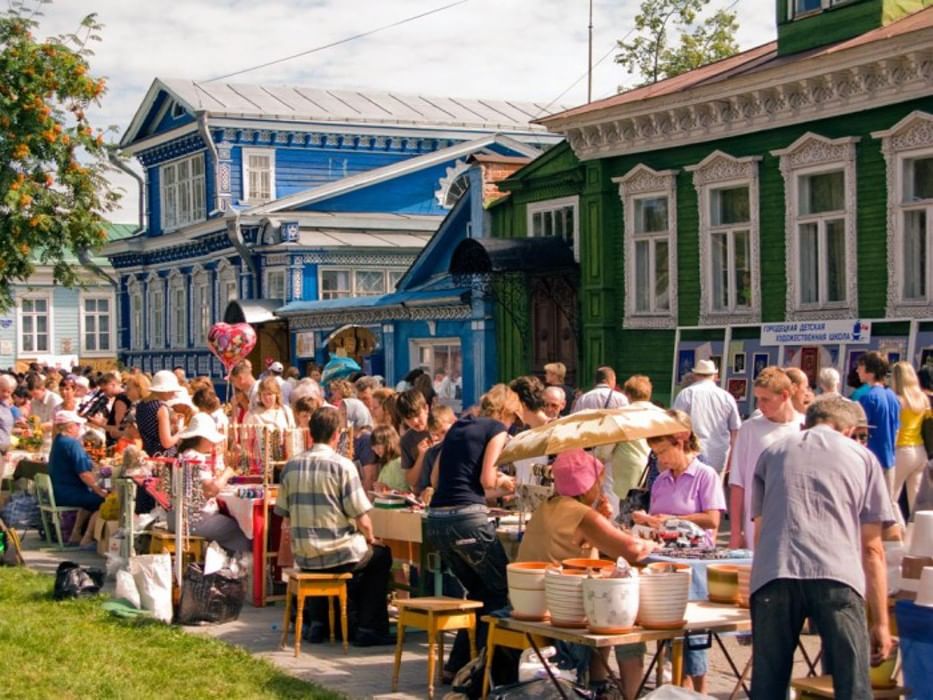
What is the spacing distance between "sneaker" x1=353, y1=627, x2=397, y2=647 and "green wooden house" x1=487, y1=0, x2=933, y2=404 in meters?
8.00

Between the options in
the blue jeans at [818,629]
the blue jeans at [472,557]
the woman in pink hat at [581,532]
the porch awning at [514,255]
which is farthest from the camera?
the porch awning at [514,255]

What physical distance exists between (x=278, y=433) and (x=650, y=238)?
9399 mm

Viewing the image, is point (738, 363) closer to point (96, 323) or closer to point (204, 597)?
point (204, 597)

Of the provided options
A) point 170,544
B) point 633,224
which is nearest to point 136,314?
point 633,224

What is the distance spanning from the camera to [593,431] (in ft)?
28.9

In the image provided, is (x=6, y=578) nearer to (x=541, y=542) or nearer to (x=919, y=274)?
(x=541, y=542)

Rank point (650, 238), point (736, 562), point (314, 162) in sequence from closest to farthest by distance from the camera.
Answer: point (736, 562), point (650, 238), point (314, 162)

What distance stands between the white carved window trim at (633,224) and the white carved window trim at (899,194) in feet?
13.2

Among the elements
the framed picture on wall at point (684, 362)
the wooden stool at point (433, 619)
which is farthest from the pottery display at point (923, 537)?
the framed picture on wall at point (684, 362)

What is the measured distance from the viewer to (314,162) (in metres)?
41.1

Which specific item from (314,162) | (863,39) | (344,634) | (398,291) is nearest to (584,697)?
(344,634)

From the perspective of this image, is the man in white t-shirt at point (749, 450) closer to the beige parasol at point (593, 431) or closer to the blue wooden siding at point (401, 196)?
the beige parasol at point (593, 431)

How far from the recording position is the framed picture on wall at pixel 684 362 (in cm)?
2062

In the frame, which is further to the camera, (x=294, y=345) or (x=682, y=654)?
(x=294, y=345)
